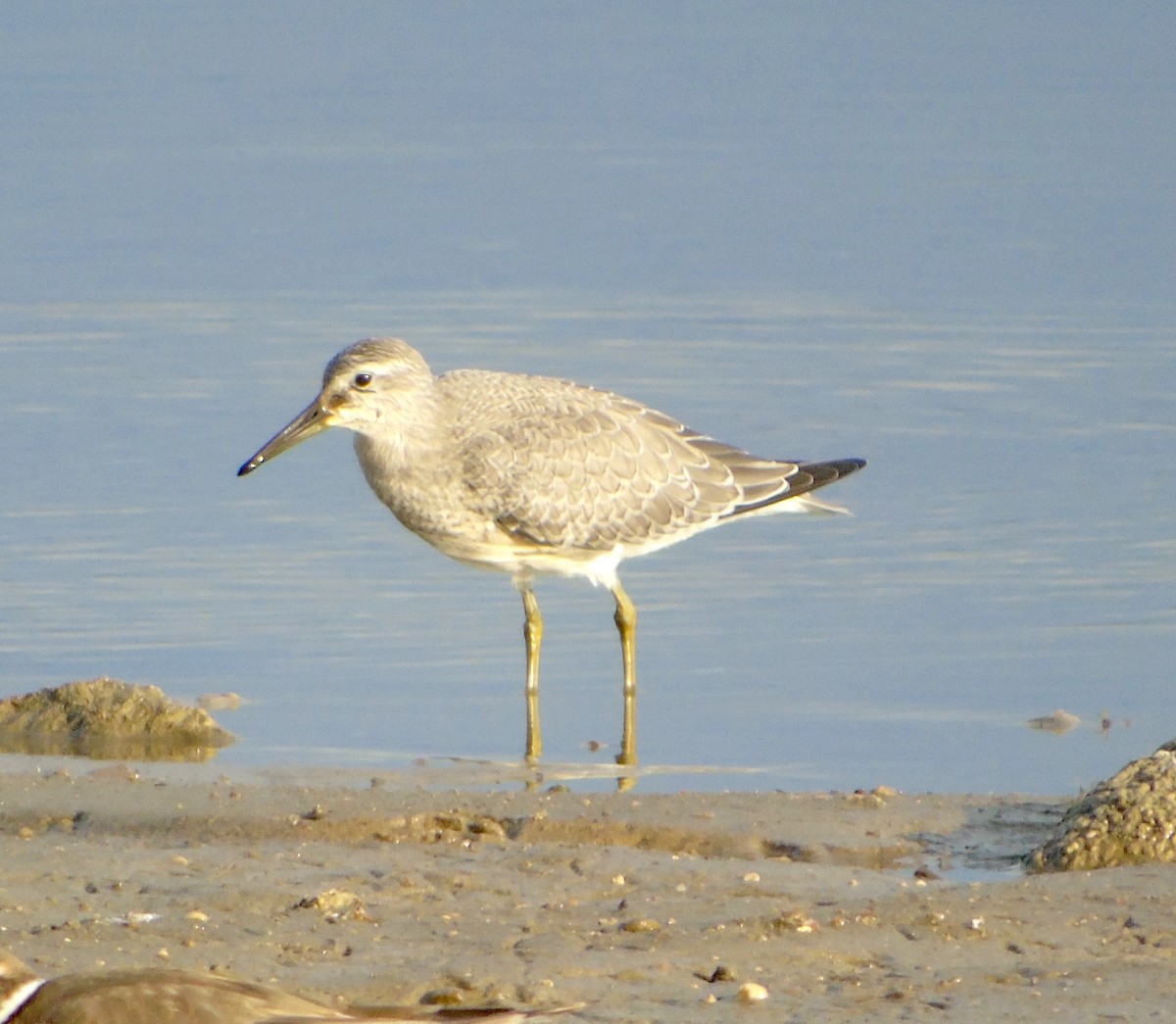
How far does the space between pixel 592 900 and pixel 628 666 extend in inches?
132

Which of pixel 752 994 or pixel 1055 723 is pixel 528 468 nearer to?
pixel 1055 723

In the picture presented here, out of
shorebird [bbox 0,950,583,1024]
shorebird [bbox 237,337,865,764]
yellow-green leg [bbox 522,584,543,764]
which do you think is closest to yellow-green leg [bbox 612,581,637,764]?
shorebird [bbox 237,337,865,764]

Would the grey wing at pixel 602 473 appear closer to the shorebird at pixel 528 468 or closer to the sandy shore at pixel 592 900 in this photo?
the shorebird at pixel 528 468

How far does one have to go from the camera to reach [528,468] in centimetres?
954

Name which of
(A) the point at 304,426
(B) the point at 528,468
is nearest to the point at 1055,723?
(B) the point at 528,468

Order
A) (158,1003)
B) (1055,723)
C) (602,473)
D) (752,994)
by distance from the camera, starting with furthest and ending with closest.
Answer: (602,473)
(1055,723)
(752,994)
(158,1003)

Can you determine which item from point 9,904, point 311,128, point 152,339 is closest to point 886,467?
point 152,339

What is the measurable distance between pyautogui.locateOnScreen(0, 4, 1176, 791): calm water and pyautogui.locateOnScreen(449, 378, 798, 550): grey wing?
18.1 inches

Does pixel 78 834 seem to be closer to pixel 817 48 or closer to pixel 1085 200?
pixel 1085 200

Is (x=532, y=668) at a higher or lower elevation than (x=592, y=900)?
higher

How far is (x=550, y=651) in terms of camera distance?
9875 millimetres

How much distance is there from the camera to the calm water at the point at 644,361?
9.03 m

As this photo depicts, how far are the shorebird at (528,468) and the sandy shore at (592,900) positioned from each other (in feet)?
6.75

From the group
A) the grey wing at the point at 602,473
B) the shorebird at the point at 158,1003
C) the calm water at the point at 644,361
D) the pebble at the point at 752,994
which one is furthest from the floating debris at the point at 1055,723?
the shorebird at the point at 158,1003
